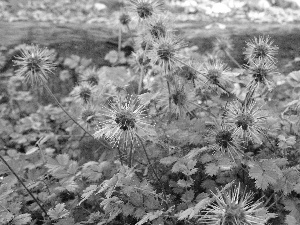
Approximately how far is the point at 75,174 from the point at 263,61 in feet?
4.02

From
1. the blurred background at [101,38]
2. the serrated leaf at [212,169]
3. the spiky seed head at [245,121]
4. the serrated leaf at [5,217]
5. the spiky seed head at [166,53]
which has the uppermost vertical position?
the blurred background at [101,38]

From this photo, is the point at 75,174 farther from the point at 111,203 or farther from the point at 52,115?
the point at 52,115

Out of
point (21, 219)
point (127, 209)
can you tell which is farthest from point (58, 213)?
point (127, 209)

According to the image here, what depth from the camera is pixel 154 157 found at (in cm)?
223

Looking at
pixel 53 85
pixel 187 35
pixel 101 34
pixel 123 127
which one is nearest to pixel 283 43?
pixel 187 35

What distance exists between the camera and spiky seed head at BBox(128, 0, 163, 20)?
2316 mm

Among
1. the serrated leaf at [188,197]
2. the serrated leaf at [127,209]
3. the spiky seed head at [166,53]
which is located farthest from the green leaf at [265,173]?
the spiky seed head at [166,53]

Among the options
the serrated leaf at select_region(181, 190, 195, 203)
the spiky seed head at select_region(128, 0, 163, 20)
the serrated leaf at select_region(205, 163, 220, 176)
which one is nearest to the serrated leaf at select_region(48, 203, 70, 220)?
the serrated leaf at select_region(181, 190, 195, 203)

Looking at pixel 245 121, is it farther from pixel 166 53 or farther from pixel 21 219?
pixel 21 219

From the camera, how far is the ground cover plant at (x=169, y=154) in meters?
1.73

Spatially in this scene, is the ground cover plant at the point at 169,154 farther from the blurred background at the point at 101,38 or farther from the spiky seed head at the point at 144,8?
the blurred background at the point at 101,38

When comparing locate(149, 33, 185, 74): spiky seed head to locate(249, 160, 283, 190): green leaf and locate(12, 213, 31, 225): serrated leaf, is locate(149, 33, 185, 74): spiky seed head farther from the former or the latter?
locate(12, 213, 31, 225): serrated leaf

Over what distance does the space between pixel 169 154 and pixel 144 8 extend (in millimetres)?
931

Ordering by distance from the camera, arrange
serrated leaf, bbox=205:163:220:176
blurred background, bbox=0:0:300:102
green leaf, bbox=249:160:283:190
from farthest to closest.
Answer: blurred background, bbox=0:0:300:102, serrated leaf, bbox=205:163:220:176, green leaf, bbox=249:160:283:190
